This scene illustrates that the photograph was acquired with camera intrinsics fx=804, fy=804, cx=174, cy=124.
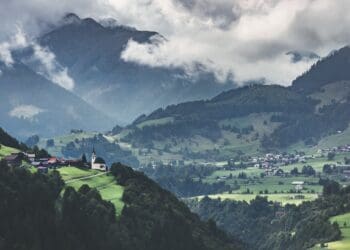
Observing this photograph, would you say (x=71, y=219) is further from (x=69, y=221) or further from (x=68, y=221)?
(x=68, y=221)

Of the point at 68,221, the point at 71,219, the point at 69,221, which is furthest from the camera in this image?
the point at 71,219

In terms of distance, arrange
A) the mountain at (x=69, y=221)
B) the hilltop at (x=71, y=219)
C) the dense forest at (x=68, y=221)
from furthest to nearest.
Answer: the hilltop at (x=71, y=219), the mountain at (x=69, y=221), the dense forest at (x=68, y=221)

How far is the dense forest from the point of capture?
141m

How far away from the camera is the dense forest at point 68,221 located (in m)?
141

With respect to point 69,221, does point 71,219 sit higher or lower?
higher

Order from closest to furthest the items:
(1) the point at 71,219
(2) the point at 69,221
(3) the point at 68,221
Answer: (3) the point at 68,221 < (2) the point at 69,221 < (1) the point at 71,219

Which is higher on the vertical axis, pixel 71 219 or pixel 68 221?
pixel 71 219

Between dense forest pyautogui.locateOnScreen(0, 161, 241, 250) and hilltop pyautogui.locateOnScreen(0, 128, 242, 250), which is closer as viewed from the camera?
dense forest pyautogui.locateOnScreen(0, 161, 241, 250)

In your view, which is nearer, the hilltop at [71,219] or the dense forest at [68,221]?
the dense forest at [68,221]

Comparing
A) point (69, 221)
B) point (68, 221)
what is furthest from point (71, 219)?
point (68, 221)

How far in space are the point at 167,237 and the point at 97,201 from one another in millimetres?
23696

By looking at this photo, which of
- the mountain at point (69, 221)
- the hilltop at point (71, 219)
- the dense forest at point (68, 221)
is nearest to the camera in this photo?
the dense forest at point (68, 221)

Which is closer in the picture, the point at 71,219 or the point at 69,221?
the point at 69,221

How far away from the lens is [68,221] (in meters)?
156
